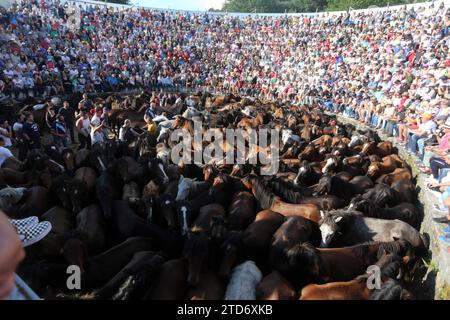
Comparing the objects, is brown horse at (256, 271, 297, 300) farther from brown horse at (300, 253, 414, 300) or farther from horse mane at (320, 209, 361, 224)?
horse mane at (320, 209, 361, 224)

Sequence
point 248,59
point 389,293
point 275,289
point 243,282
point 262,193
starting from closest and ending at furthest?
1. point 389,293
2. point 275,289
3. point 243,282
4. point 262,193
5. point 248,59

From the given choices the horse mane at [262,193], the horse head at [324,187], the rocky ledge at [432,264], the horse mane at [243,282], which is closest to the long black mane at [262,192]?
the horse mane at [262,193]

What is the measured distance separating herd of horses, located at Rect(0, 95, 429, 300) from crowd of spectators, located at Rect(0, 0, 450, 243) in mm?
1671

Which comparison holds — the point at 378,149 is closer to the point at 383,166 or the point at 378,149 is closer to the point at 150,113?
the point at 383,166

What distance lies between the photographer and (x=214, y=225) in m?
5.67

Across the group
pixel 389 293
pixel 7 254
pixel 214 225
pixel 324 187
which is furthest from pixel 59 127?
pixel 7 254

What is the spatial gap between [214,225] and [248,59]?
86.9ft

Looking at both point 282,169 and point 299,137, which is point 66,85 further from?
point 282,169

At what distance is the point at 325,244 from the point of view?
238 inches

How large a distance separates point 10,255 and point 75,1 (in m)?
33.1

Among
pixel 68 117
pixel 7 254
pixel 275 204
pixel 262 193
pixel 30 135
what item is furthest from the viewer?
pixel 68 117

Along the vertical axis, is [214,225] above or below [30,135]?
below

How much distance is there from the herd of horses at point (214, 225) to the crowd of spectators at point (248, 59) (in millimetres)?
1671

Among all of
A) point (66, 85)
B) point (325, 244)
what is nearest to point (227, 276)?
point (325, 244)
